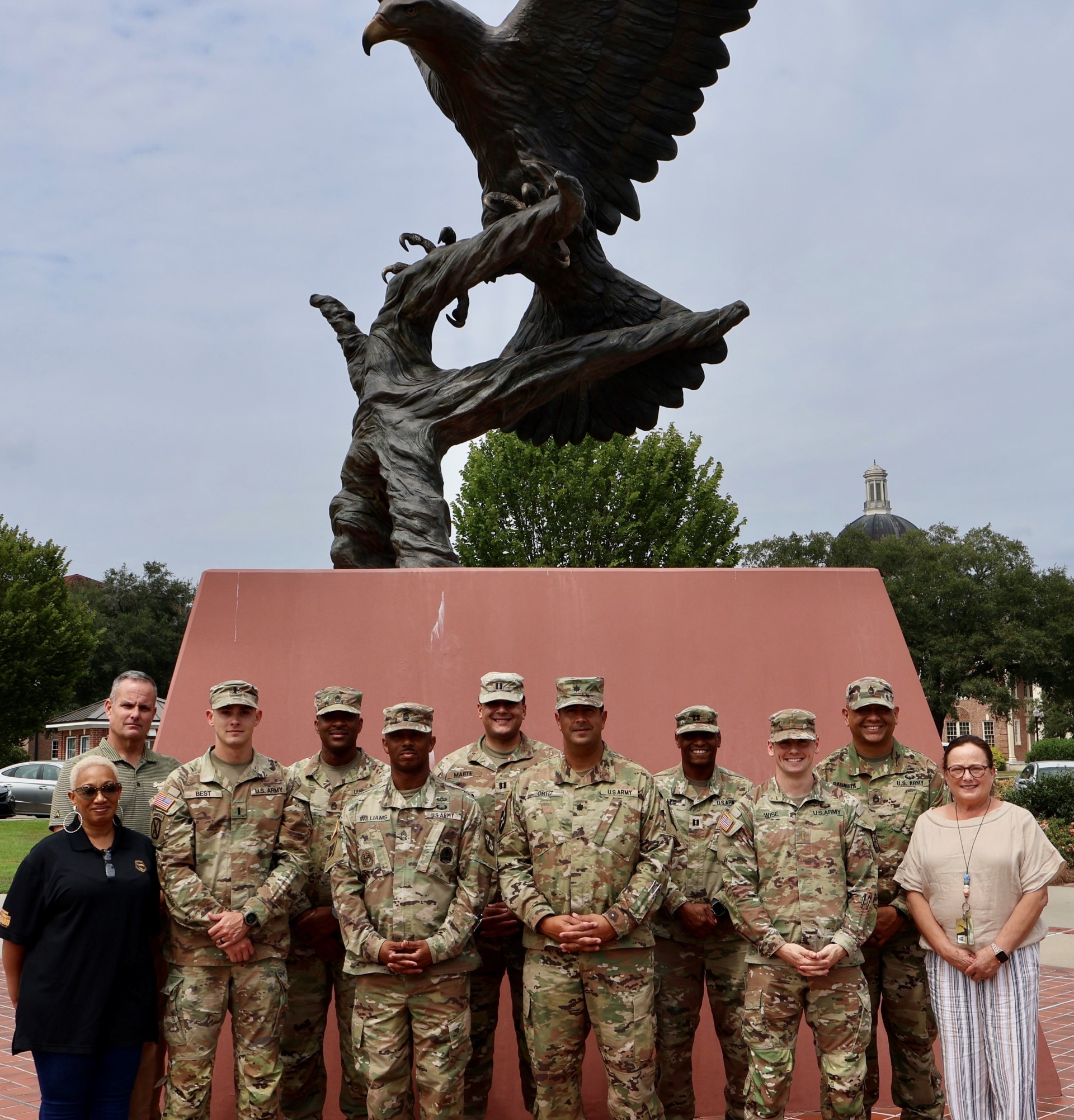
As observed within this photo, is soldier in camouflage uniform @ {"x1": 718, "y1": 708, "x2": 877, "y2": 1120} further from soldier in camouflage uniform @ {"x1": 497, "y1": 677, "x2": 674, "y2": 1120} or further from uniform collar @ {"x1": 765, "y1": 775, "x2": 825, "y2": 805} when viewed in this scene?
soldier in camouflage uniform @ {"x1": 497, "y1": 677, "x2": 674, "y2": 1120}

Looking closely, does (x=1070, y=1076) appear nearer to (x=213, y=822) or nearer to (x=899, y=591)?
(x=213, y=822)

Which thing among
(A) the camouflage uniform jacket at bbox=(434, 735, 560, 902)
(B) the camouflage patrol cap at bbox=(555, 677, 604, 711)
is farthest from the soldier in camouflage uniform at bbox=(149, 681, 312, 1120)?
(B) the camouflage patrol cap at bbox=(555, 677, 604, 711)

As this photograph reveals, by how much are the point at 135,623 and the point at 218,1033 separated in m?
41.1

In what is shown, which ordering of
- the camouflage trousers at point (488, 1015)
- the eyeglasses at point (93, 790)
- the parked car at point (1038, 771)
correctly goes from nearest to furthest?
1. the eyeglasses at point (93, 790)
2. the camouflage trousers at point (488, 1015)
3. the parked car at point (1038, 771)

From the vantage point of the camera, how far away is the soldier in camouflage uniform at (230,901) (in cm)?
356

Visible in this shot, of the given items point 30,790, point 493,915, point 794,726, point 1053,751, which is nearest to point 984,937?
point 794,726

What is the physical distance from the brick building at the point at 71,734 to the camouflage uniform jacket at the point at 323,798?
98.9 ft

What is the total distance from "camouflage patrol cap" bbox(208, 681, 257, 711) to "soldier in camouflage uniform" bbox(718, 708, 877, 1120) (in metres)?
1.68

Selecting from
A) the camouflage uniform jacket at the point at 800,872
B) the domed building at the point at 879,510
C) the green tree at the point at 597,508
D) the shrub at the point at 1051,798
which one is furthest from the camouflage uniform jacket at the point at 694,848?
the domed building at the point at 879,510

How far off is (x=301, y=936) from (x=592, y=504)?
56.8 feet

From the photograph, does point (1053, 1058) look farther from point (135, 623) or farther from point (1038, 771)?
point (135, 623)

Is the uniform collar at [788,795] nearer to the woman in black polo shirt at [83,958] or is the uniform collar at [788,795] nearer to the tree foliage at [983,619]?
the woman in black polo shirt at [83,958]

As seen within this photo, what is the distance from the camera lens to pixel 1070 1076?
5.00 meters

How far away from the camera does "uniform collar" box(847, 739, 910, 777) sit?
13.7 ft
